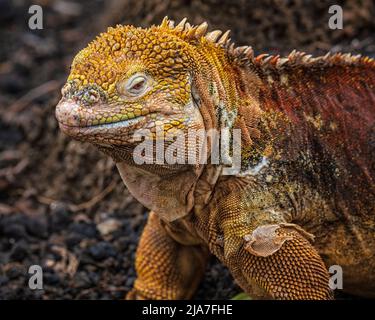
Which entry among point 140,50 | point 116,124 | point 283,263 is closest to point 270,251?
point 283,263

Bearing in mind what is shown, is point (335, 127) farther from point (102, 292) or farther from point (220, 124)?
point (102, 292)

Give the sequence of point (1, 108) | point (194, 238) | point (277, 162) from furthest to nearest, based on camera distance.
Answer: point (1, 108), point (194, 238), point (277, 162)

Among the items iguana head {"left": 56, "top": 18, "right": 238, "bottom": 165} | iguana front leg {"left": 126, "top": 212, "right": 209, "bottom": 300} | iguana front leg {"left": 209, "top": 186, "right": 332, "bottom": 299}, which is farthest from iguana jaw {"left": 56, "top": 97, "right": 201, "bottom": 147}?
iguana front leg {"left": 126, "top": 212, "right": 209, "bottom": 300}

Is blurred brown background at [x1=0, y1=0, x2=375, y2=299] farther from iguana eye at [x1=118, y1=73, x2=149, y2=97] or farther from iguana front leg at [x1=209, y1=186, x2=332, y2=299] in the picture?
iguana eye at [x1=118, y1=73, x2=149, y2=97]

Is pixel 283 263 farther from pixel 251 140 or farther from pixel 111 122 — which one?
pixel 111 122

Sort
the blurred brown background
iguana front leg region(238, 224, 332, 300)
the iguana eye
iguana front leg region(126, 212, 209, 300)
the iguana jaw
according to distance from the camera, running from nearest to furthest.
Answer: the iguana jaw < the iguana eye < iguana front leg region(238, 224, 332, 300) < iguana front leg region(126, 212, 209, 300) < the blurred brown background

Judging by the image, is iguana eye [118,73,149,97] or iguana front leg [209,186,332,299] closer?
iguana eye [118,73,149,97]

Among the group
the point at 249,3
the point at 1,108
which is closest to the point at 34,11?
the point at 1,108
